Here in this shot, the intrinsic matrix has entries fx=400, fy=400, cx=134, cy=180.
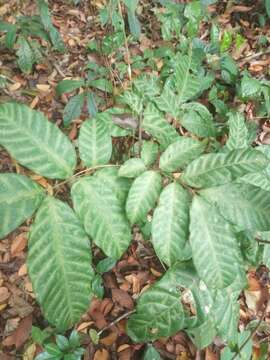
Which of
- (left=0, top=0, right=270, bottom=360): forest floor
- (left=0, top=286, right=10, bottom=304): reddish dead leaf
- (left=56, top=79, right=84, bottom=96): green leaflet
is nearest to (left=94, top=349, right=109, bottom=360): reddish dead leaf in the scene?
(left=0, top=0, right=270, bottom=360): forest floor

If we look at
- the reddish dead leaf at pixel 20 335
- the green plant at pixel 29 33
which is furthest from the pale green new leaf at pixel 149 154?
the green plant at pixel 29 33

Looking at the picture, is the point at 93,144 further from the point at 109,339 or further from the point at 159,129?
the point at 109,339

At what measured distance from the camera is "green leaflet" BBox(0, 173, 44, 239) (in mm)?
733

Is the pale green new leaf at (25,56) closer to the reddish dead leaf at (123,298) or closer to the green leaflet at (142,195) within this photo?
the reddish dead leaf at (123,298)

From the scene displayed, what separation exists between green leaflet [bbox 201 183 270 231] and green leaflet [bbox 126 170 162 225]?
11 cm

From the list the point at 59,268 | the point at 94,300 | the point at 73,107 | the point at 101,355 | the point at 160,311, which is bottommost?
the point at 101,355

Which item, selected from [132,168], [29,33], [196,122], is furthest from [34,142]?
[29,33]

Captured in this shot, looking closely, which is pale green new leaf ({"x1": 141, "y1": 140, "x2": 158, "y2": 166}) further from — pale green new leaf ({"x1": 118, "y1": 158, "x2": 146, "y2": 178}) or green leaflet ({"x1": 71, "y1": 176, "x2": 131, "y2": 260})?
green leaflet ({"x1": 71, "y1": 176, "x2": 131, "y2": 260})

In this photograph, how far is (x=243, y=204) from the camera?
33.3 inches

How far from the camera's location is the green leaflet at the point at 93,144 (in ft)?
2.94

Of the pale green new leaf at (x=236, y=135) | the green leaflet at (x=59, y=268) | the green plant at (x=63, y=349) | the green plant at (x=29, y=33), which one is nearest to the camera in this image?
the green leaflet at (x=59, y=268)

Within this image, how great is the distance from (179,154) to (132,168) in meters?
0.12

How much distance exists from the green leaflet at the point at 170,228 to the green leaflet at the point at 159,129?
0.25 m

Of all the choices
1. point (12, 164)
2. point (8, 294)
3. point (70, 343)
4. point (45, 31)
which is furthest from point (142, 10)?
point (70, 343)
